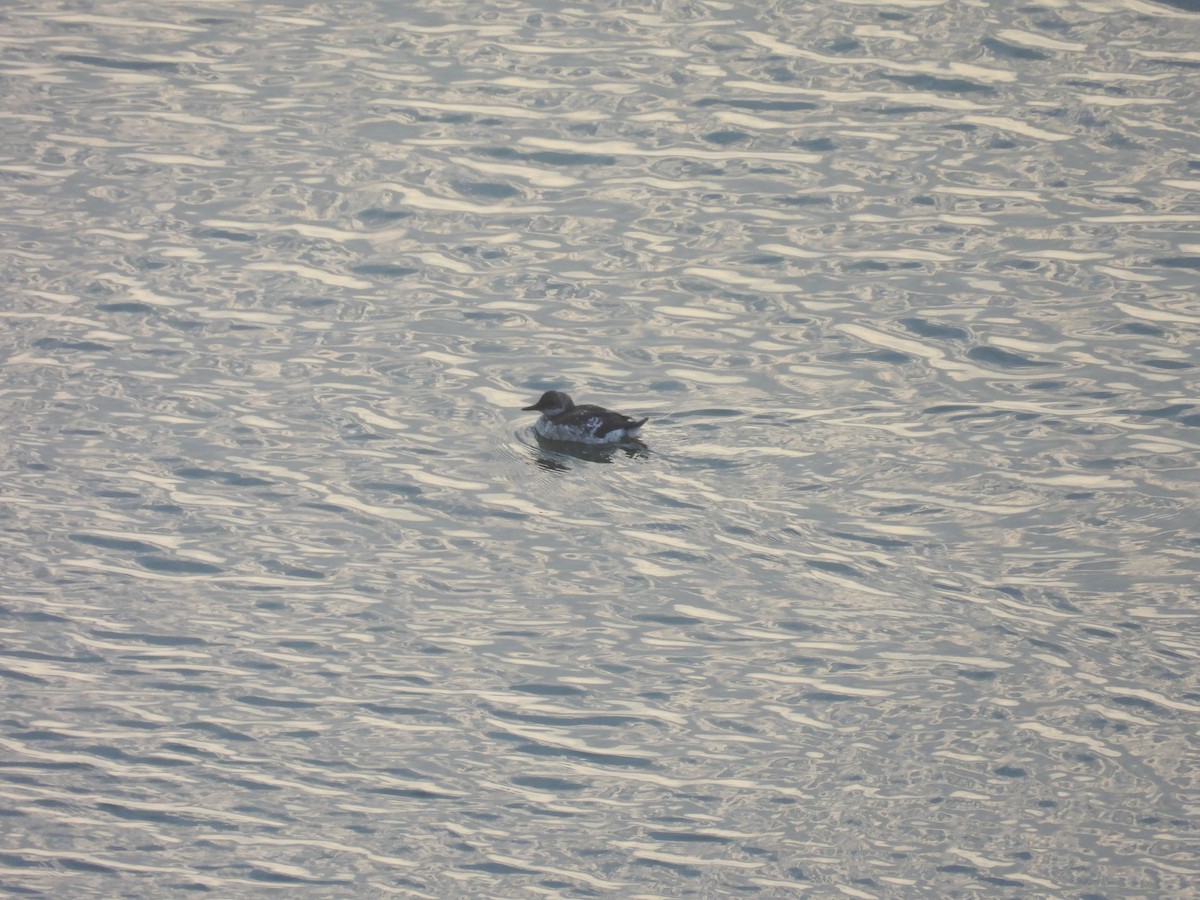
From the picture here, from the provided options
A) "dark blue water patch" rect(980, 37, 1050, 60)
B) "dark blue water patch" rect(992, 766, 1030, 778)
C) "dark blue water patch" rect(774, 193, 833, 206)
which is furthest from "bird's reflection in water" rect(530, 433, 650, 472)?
"dark blue water patch" rect(980, 37, 1050, 60)

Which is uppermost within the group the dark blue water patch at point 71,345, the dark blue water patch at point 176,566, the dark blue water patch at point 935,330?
the dark blue water patch at point 935,330

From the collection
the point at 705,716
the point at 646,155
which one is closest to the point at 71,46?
the point at 646,155

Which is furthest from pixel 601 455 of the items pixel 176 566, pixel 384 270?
pixel 384 270

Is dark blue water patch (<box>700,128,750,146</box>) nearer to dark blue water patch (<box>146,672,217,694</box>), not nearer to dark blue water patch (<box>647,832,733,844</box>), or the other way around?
dark blue water patch (<box>146,672,217,694</box>)

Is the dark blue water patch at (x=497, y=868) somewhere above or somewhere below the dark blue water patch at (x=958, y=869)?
below

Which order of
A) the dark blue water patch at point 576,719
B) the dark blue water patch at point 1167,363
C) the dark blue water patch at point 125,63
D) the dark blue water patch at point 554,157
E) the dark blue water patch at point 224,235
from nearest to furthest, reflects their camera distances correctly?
the dark blue water patch at point 576,719
the dark blue water patch at point 1167,363
the dark blue water patch at point 224,235
the dark blue water patch at point 554,157
the dark blue water patch at point 125,63

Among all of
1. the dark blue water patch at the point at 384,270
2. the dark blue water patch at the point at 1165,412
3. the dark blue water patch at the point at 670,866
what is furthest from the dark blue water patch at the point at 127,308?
the dark blue water patch at the point at 670,866

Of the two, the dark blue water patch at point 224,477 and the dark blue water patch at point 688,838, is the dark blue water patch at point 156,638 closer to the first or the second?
the dark blue water patch at point 224,477
